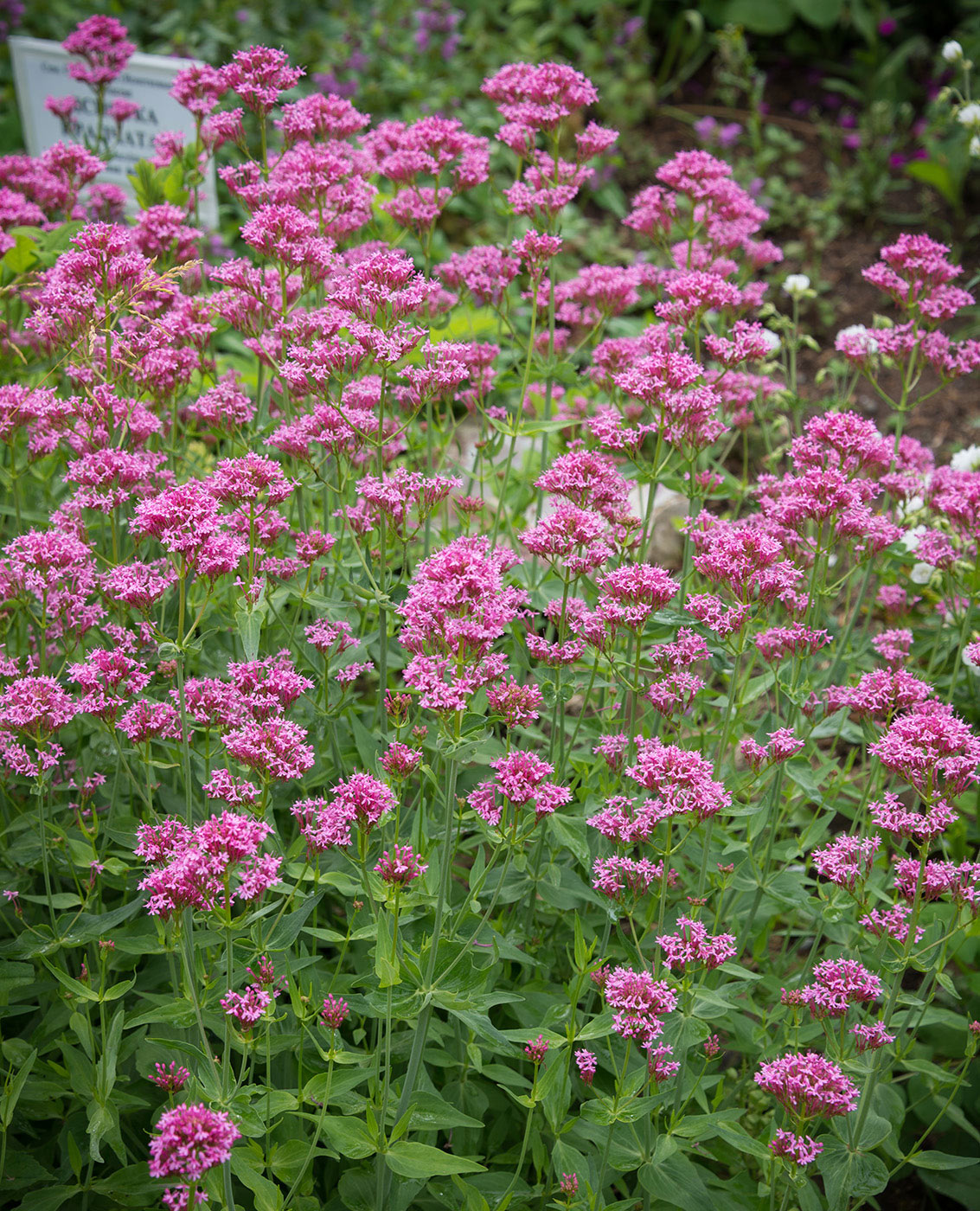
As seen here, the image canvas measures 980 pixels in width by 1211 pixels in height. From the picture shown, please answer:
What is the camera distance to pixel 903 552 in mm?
3896

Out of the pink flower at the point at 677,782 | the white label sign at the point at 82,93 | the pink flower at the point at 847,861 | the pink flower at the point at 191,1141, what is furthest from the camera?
the white label sign at the point at 82,93

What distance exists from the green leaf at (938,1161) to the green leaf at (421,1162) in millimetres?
1212

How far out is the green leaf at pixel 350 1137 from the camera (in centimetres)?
247

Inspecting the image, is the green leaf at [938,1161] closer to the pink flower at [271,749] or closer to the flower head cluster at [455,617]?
the flower head cluster at [455,617]

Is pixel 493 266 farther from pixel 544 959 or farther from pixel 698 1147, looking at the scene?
pixel 698 1147

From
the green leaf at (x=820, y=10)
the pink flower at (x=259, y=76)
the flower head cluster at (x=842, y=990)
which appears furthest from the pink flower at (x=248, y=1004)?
the green leaf at (x=820, y=10)

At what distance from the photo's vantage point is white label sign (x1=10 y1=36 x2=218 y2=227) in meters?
5.51

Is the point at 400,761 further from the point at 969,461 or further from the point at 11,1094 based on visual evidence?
the point at 969,461

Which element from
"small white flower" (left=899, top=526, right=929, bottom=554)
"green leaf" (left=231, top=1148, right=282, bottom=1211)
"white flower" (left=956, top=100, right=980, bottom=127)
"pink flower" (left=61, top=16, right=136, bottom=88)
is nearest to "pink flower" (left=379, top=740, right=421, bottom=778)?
"green leaf" (left=231, top=1148, right=282, bottom=1211)

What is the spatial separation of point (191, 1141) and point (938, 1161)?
6.61 feet

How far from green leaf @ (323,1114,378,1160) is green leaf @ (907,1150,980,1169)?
1389 mm

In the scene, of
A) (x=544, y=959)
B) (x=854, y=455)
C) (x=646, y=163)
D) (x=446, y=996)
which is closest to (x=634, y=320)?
(x=646, y=163)

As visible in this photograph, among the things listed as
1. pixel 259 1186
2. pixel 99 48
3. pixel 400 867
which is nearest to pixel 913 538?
pixel 400 867

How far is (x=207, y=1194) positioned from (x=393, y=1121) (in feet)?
1.61
